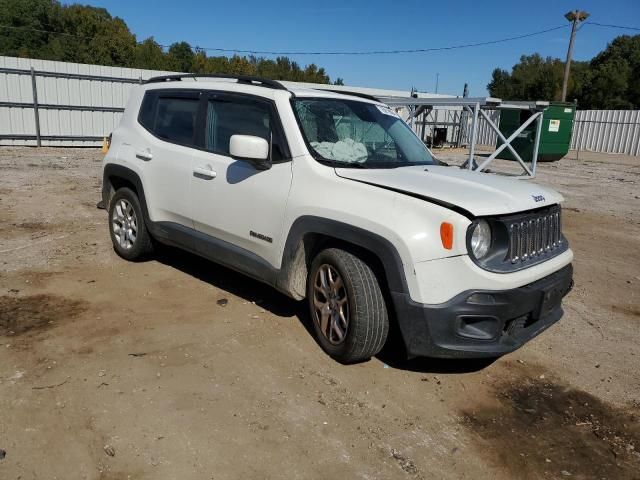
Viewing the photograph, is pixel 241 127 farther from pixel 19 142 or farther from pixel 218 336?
pixel 19 142

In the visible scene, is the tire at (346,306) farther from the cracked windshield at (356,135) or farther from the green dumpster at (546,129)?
the green dumpster at (546,129)

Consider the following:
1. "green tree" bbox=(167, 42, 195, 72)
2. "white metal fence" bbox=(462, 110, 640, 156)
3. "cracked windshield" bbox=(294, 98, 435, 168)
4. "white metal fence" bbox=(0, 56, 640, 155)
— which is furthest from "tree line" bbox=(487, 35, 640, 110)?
"cracked windshield" bbox=(294, 98, 435, 168)

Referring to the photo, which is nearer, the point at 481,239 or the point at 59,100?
the point at 481,239

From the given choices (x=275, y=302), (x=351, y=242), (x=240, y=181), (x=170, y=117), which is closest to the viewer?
(x=351, y=242)

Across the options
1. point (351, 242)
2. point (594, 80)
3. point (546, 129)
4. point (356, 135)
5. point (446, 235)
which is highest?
point (594, 80)

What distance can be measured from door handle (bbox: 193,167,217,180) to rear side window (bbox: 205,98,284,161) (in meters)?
0.17

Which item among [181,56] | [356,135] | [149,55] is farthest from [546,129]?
[181,56]

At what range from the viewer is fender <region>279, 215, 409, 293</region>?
3.12m

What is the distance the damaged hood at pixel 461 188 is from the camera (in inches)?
123

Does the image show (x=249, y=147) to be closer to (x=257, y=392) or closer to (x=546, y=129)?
(x=257, y=392)

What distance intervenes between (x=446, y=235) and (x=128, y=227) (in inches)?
142

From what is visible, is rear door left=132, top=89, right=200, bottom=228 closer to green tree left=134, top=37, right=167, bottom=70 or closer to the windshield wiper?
the windshield wiper

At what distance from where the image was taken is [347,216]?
3.37m

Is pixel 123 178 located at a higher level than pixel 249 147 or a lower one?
lower
